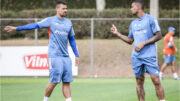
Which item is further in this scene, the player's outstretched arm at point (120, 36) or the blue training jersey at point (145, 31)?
the player's outstretched arm at point (120, 36)

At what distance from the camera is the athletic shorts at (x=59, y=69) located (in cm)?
890

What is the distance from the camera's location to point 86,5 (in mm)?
31453

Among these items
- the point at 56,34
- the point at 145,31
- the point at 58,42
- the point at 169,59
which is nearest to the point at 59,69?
A: the point at 58,42

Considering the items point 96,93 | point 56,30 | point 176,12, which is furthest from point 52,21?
point 176,12

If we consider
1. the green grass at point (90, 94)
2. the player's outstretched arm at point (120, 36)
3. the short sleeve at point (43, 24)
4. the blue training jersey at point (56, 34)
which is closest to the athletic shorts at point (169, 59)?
the green grass at point (90, 94)

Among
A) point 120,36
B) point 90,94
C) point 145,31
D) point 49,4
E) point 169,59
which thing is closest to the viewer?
point 145,31

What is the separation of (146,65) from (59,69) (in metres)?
1.81

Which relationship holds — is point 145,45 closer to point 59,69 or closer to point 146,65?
point 146,65

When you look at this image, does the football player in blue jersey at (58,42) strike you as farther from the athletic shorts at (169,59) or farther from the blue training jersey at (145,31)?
the athletic shorts at (169,59)

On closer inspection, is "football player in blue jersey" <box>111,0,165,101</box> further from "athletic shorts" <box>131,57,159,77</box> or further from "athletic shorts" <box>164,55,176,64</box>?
"athletic shorts" <box>164,55,176,64</box>

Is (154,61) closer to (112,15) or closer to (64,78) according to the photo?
(64,78)

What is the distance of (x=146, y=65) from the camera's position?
887cm

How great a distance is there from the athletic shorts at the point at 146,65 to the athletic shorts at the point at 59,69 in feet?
4.64

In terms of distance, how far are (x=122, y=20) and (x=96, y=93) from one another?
8.21 metres
